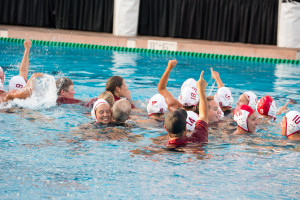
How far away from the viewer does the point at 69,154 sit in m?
4.86

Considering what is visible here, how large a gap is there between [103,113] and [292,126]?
6.50 feet

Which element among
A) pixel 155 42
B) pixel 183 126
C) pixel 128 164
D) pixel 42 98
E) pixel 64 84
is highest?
pixel 155 42

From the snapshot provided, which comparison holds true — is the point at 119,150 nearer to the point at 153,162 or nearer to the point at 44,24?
the point at 153,162

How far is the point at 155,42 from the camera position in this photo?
1353cm

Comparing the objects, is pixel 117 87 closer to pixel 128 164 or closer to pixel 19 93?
pixel 19 93

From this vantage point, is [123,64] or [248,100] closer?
[248,100]

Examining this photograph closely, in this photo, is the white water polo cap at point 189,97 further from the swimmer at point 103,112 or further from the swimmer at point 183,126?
the swimmer at point 183,126

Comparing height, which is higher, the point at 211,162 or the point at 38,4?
the point at 38,4

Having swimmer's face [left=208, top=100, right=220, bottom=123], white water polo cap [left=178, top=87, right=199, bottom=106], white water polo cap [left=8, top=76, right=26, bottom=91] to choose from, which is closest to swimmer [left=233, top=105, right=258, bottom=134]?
swimmer's face [left=208, top=100, right=220, bottom=123]

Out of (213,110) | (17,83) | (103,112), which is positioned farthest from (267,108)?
(17,83)

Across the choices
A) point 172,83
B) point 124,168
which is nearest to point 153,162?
point 124,168

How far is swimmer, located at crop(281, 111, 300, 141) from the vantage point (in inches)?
211

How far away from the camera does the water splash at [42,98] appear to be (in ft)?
21.9

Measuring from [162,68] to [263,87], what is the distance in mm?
2571
